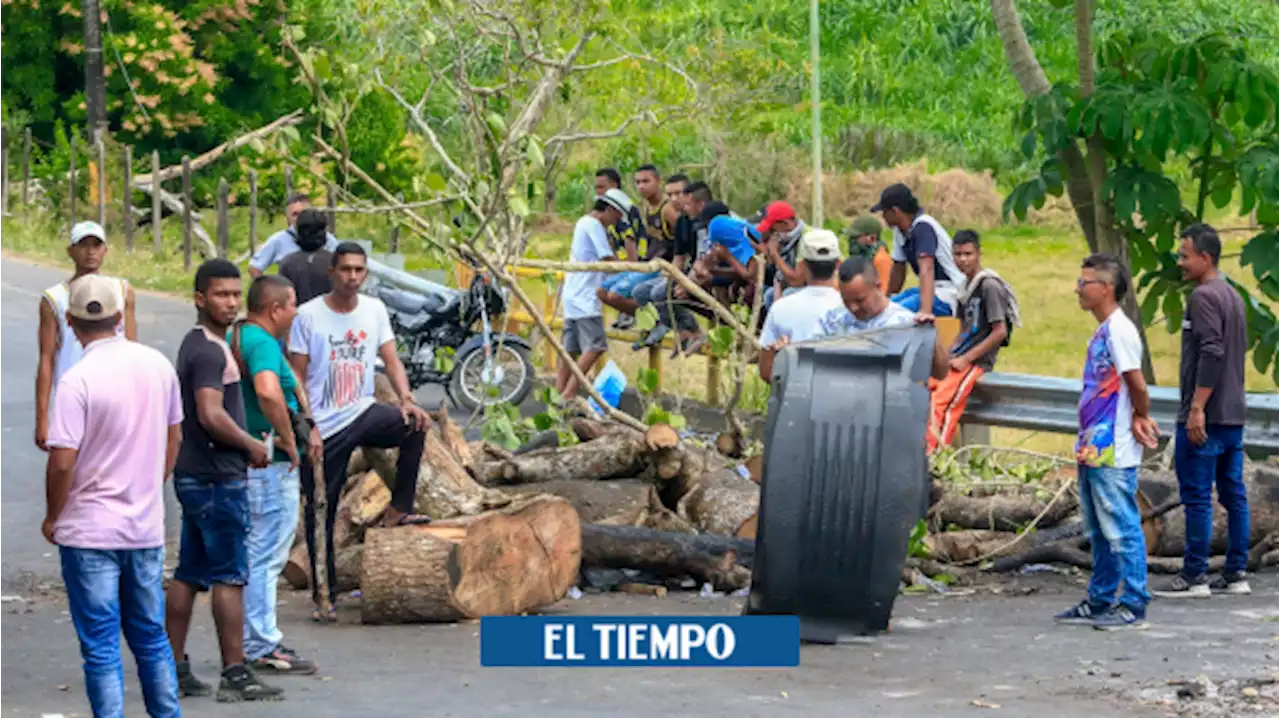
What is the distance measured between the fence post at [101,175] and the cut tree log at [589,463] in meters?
21.7

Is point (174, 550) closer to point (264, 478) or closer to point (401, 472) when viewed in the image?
point (401, 472)

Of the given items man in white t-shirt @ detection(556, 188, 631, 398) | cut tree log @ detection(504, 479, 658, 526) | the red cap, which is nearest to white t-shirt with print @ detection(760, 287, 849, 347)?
cut tree log @ detection(504, 479, 658, 526)

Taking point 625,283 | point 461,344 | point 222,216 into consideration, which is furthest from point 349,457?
point 222,216

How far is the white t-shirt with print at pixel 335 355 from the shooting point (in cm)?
1027

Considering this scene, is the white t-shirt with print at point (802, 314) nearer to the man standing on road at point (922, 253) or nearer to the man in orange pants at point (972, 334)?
the man in orange pants at point (972, 334)

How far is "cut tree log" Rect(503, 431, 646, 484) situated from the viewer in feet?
41.2

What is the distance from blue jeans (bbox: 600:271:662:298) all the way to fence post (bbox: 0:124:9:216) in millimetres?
22261

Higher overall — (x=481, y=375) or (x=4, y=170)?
(x=4, y=170)

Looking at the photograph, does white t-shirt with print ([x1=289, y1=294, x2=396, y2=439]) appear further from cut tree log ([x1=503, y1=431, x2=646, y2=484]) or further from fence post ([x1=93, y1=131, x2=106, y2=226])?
fence post ([x1=93, y1=131, x2=106, y2=226])

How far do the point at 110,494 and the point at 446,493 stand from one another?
4246 mm

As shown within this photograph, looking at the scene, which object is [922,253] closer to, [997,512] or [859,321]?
[997,512]

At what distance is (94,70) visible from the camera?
1314 inches

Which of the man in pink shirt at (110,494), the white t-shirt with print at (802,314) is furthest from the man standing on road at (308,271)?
the man in pink shirt at (110,494)

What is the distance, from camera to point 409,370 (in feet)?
58.1
